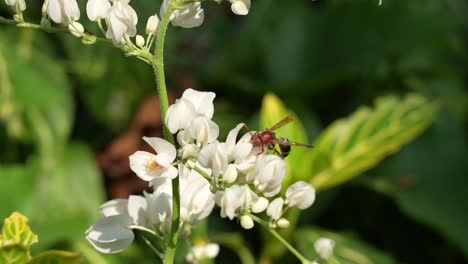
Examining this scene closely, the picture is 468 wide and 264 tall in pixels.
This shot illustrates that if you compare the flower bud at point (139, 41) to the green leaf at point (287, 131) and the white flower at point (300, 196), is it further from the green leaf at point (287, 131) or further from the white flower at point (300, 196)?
the green leaf at point (287, 131)

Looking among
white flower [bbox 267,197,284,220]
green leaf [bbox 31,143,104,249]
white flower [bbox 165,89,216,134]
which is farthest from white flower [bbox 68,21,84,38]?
green leaf [bbox 31,143,104,249]

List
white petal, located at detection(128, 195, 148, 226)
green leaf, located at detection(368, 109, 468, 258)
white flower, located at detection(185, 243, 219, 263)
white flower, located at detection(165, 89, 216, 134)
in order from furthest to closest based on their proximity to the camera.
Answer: green leaf, located at detection(368, 109, 468, 258) → white flower, located at detection(185, 243, 219, 263) → white petal, located at detection(128, 195, 148, 226) → white flower, located at detection(165, 89, 216, 134)

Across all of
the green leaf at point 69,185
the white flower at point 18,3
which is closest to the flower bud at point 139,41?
the white flower at point 18,3

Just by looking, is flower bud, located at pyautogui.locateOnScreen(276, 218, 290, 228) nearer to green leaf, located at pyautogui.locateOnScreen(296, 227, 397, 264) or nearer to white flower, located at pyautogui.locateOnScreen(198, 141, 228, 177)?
white flower, located at pyautogui.locateOnScreen(198, 141, 228, 177)

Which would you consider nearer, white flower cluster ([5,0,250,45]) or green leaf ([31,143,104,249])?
white flower cluster ([5,0,250,45])

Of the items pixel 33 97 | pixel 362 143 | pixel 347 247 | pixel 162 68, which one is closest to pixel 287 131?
pixel 362 143

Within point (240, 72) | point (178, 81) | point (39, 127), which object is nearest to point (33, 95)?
point (39, 127)
